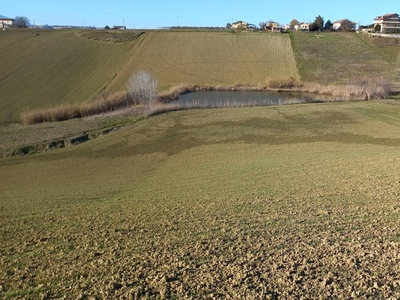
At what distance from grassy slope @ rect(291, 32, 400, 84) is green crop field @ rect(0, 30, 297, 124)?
345 cm

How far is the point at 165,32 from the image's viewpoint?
9669cm

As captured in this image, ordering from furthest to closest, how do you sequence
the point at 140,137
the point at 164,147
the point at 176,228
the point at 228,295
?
the point at 140,137 < the point at 164,147 < the point at 176,228 < the point at 228,295

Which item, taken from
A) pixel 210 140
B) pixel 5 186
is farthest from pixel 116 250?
pixel 210 140

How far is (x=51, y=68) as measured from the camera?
66.2 metres

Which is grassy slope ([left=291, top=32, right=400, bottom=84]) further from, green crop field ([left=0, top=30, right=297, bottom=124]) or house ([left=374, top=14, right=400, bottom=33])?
house ([left=374, top=14, right=400, bottom=33])

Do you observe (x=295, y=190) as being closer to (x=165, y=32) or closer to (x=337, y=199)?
(x=337, y=199)

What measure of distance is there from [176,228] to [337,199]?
19.7ft

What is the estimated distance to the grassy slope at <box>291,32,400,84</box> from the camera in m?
68.4

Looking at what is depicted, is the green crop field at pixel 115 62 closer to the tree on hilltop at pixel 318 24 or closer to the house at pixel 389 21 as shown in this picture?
the tree on hilltop at pixel 318 24

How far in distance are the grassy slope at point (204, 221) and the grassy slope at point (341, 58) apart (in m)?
45.1

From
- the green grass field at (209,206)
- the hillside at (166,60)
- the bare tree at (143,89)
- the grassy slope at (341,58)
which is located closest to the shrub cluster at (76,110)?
the bare tree at (143,89)

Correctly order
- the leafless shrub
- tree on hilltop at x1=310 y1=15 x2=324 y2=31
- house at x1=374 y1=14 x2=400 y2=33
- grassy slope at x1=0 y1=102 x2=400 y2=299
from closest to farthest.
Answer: grassy slope at x1=0 y1=102 x2=400 y2=299, the leafless shrub, tree on hilltop at x1=310 y1=15 x2=324 y2=31, house at x1=374 y1=14 x2=400 y2=33

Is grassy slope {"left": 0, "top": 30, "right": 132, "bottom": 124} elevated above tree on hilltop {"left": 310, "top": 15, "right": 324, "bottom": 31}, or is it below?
below

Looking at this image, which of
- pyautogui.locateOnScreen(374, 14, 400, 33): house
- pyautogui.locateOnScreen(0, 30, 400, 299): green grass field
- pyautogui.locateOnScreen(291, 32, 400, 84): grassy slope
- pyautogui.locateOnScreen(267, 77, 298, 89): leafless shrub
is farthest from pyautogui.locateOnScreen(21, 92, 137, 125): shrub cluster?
pyautogui.locateOnScreen(374, 14, 400, 33): house
